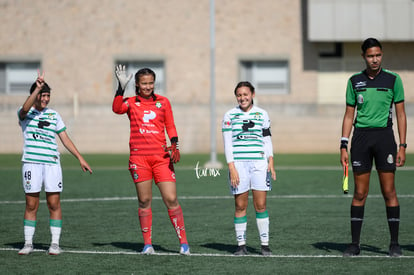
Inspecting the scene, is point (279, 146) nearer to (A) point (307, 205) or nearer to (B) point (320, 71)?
(B) point (320, 71)

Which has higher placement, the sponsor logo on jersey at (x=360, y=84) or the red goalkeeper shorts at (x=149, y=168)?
the sponsor logo on jersey at (x=360, y=84)

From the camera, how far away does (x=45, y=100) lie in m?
9.60

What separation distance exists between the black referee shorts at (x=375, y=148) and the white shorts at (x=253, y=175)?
3.24 feet

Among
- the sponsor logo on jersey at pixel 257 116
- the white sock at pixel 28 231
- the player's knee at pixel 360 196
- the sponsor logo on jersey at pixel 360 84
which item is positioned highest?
the sponsor logo on jersey at pixel 360 84

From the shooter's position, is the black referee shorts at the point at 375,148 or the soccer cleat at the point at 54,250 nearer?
the black referee shorts at the point at 375,148

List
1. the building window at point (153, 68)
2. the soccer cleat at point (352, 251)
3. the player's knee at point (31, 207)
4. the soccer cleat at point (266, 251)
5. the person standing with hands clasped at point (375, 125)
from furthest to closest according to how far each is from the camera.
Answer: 1. the building window at point (153, 68)
2. the player's knee at point (31, 207)
3. the soccer cleat at point (266, 251)
4. the soccer cleat at point (352, 251)
5. the person standing with hands clasped at point (375, 125)

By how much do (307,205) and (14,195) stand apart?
20.1 feet

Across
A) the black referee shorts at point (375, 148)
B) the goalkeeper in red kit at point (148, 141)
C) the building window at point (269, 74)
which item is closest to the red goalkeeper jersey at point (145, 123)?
the goalkeeper in red kit at point (148, 141)

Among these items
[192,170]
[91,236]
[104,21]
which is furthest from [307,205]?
[104,21]

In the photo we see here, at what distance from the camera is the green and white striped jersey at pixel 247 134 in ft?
30.5

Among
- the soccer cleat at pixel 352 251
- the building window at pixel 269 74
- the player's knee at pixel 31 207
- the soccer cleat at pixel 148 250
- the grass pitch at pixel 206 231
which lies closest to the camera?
the grass pitch at pixel 206 231

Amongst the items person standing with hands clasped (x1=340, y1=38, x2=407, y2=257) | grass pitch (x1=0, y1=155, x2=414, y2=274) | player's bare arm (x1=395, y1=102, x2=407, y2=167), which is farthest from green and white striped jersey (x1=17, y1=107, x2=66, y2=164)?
player's bare arm (x1=395, y1=102, x2=407, y2=167)

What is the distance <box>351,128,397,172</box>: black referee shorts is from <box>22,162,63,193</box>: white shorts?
339cm

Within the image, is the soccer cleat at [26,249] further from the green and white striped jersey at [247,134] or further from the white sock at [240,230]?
the green and white striped jersey at [247,134]
